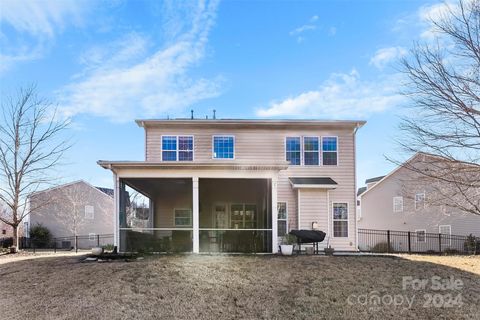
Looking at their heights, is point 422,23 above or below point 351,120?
above

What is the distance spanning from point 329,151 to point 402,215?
436 inches

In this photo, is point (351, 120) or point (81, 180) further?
point (81, 180)

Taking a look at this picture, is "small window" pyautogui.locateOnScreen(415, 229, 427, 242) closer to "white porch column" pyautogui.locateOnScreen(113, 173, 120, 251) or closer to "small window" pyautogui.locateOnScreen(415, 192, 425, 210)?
"small window" pyautogui.locateOnScreen(415, 192, 425, 210)

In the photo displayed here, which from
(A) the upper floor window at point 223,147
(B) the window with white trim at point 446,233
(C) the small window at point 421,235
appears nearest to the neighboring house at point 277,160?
(A) the upper floor window at point 223,147

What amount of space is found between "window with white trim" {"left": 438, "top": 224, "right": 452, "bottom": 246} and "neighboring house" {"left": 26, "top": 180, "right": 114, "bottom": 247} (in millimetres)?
23808

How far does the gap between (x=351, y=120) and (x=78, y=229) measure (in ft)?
77.0

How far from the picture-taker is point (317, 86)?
15688mm

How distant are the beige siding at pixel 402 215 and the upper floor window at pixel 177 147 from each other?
1073 cm

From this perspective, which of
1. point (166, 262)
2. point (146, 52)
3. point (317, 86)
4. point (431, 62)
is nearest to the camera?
point (166, 262)

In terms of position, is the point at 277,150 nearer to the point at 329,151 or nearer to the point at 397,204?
the point at 329,151

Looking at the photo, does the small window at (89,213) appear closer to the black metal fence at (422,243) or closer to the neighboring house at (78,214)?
the neighboring house at (78,214)

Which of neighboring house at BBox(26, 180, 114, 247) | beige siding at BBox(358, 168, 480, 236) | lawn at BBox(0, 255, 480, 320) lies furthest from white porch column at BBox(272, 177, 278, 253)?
neighboring house at BBox(26, 180, 114, 247)

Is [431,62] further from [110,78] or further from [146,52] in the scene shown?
[110,78]

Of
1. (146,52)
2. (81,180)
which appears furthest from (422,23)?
(81,180)
